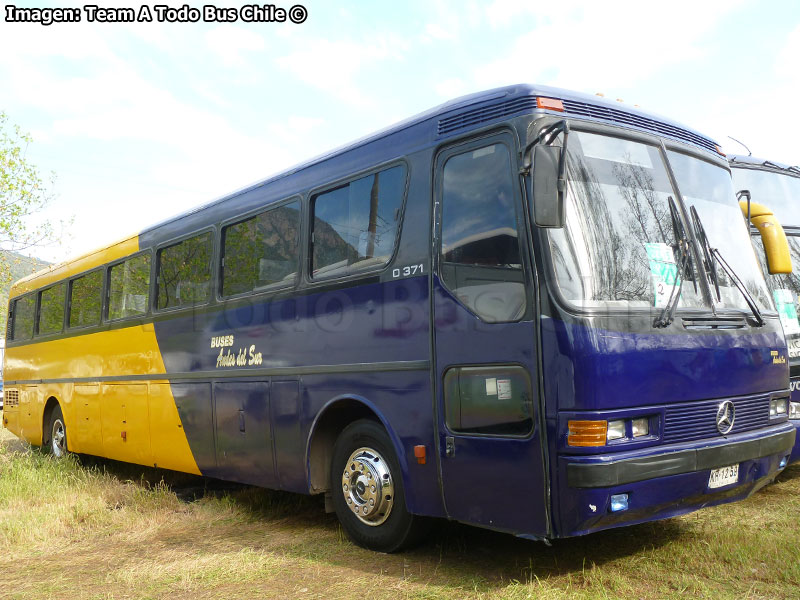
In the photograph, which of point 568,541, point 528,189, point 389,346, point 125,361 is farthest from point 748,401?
point 125,361

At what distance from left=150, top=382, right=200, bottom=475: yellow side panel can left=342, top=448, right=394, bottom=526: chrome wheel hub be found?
2.91 meters

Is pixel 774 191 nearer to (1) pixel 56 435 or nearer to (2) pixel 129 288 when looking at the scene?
(2) pixel 129 288

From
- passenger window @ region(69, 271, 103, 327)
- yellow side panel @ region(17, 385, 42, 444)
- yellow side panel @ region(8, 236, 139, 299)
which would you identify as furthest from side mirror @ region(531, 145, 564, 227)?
yellow side panel @ region(17, 385, 42, 444)

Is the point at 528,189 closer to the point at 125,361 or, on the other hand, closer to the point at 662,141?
the point at 662,141

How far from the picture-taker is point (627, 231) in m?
5.05

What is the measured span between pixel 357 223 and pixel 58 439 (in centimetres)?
842

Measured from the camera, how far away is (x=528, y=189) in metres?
4.95

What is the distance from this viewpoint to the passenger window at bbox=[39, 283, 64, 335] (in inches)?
494

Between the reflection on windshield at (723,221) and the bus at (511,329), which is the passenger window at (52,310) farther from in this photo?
the reflection on windshield at (723,221)

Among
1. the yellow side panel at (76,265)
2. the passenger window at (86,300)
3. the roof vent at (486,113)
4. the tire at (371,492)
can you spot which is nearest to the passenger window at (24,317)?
the yellow side panel at (76,265)

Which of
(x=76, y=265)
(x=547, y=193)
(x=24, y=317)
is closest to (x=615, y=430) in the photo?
(x=547, y=193)

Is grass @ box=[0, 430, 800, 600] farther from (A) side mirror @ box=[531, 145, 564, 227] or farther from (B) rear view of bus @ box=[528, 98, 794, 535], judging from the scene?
(A) side mirror @ box=[531, 145, 564, 227]

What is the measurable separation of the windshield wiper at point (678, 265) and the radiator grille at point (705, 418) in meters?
0.55

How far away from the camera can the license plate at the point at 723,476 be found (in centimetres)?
509
